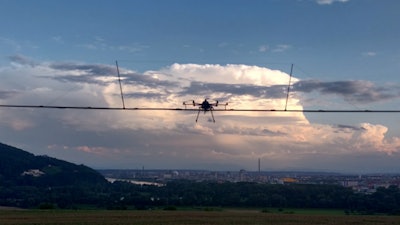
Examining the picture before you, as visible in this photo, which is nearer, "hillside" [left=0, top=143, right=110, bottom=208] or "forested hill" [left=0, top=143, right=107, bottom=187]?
"hillside" [left=0, top=143, right=110, bottom=208]

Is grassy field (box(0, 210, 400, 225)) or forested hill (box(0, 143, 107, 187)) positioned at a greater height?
forested hill (box(0, 143, 107, 187))

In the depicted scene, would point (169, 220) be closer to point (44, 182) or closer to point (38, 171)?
point (44, 182)

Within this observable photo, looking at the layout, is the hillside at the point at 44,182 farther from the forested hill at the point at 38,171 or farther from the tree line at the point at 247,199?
the tree line at the point at 247,199

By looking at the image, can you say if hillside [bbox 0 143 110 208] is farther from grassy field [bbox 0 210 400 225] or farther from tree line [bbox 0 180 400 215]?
grassy field [bbox 0 210 400 225]

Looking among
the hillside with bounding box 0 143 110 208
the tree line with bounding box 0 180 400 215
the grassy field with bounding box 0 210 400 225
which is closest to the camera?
the grassy field with bounding box 0 210 400 225

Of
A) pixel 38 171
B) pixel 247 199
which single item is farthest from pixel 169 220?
pixel 38 171

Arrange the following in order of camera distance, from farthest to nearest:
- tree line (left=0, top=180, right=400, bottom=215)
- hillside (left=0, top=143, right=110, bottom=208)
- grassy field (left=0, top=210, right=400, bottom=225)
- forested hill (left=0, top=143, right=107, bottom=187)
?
forested hill (left=0, top=143, right=107, bottom=187) < hillside (left=0, top=143, right=110, bottom=208) < tree line (left=0, top=180, right=400, bottom=215) < grassy field (left=0, top=210, right=400, bottom=225)

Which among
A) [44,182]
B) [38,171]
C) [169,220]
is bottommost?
[169,220]

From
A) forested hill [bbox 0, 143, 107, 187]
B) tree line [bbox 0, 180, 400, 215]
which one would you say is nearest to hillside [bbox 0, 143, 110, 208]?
forested hill [bbox 0, 143, 107, 187]
